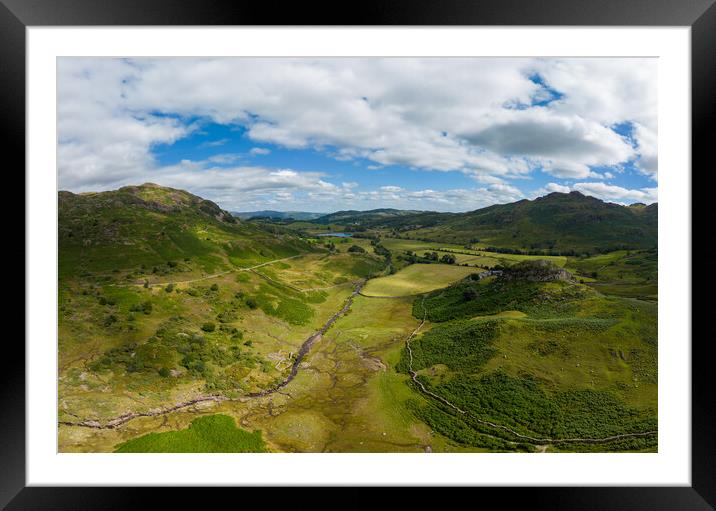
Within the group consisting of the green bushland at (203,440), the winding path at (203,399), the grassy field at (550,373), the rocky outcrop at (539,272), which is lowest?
the green bushland at (203,440)

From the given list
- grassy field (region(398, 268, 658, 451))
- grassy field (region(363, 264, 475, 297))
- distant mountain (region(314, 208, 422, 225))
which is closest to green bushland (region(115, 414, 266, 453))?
grassy field (region(398, 268, 658, 451))

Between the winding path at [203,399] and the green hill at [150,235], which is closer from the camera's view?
the winding path at [203,399]

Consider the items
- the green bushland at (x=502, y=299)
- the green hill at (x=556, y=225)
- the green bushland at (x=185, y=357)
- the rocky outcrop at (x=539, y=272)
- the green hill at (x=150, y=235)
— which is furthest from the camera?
the green hill at (x=556, y=225)

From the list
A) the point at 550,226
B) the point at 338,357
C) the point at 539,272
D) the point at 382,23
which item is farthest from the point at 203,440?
the point at 550,226

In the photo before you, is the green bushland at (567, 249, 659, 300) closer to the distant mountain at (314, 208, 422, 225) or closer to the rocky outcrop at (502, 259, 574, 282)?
the rocky outcrop at (502, 259, 574, 282)

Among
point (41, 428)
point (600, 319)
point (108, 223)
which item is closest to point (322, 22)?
point (41, 428)

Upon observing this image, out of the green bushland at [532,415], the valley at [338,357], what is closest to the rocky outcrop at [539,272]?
the valley at [338,357]

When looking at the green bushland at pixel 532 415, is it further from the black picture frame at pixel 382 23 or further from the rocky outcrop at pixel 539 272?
the rocky outcrop at pixel 539 272
